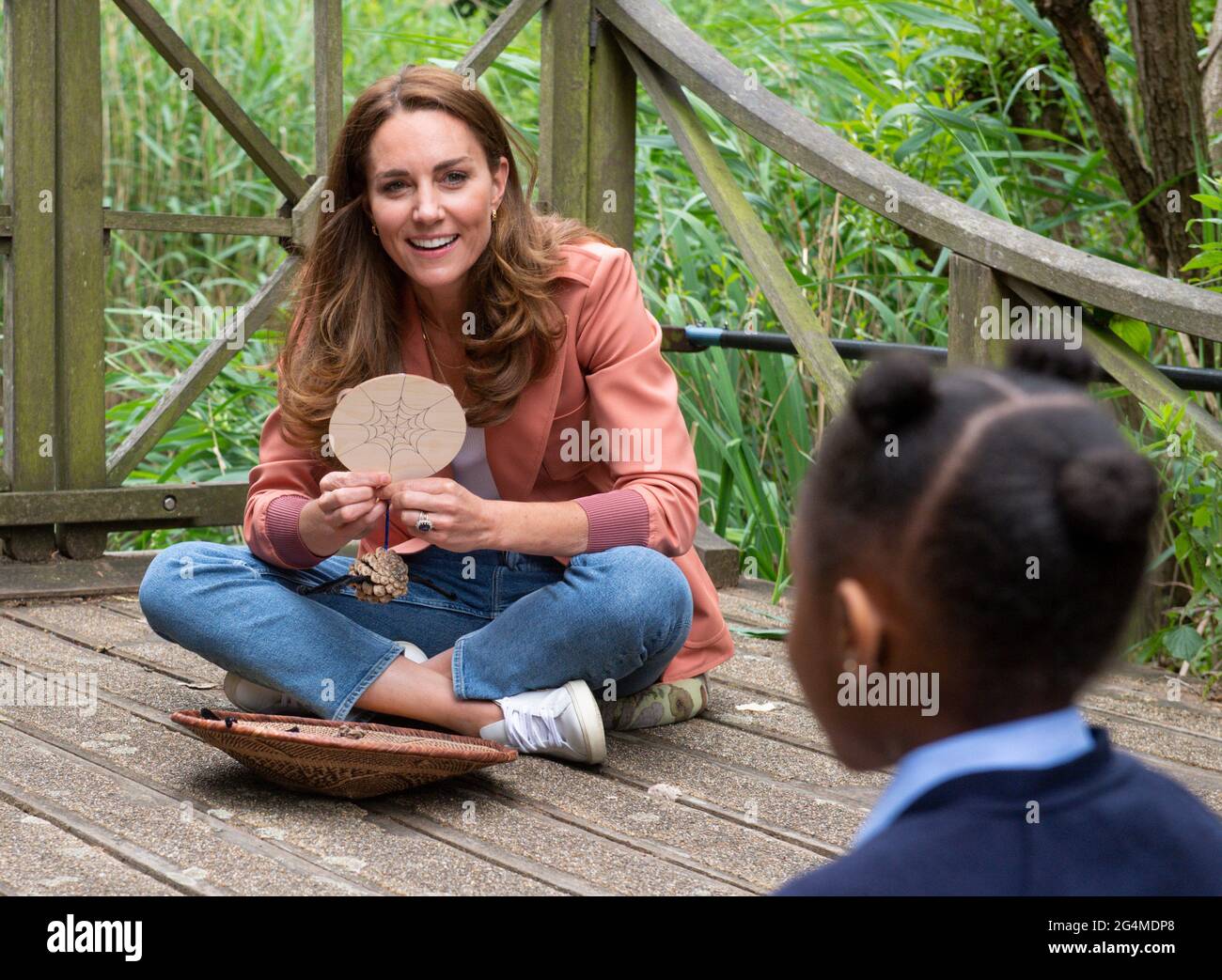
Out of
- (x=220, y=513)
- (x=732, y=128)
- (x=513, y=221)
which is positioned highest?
(x=732, y=128)

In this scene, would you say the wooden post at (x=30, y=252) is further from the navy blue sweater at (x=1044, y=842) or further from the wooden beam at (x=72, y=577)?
the navy blue sweater at (x=1044, y=842)

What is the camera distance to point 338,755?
6.64 ft

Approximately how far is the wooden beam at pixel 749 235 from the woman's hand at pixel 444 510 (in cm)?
95

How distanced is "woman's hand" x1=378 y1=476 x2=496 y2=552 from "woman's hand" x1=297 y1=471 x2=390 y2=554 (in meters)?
0.02

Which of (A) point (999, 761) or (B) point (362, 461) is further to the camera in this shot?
(B) point (362, 461)

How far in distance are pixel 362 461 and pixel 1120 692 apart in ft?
4.98

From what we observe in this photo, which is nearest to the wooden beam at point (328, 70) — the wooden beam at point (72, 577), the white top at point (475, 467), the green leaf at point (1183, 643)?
the wooden beam at point (72, 577)

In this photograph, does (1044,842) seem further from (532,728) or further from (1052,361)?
(532,728)

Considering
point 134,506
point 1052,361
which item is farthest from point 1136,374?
point 134,506

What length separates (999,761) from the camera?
0.92m

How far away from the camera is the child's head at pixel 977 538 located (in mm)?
877
